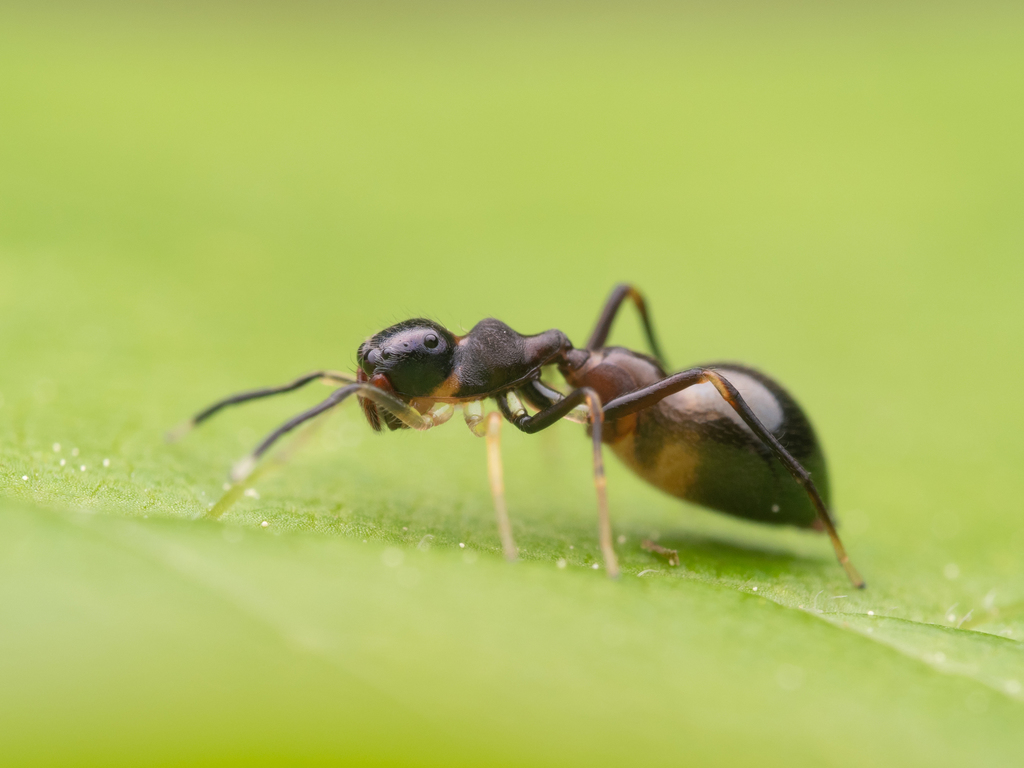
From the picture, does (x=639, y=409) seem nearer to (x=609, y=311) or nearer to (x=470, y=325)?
(x=609, y=311)

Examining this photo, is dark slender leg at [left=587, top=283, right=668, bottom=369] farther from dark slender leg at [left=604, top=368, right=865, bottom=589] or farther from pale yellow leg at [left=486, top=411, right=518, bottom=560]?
pale yellow leg at [left=486, top=411, right=518, bottom=560]

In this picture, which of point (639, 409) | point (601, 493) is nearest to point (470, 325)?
point (639, 409)

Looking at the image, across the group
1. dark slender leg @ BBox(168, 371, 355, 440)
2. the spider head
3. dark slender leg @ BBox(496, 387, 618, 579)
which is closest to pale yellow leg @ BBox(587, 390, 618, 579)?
dark slender leg @ BBox(496, 387, 618, 579)

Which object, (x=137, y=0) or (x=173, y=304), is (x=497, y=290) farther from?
(x=137, y=0)

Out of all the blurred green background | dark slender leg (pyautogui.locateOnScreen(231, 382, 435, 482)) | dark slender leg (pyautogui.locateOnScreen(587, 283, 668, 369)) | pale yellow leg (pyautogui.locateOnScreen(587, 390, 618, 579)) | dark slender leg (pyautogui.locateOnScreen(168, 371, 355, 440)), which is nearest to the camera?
the blurred green background

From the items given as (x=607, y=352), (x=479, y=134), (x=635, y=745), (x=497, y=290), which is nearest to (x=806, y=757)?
(x=635, y=745)

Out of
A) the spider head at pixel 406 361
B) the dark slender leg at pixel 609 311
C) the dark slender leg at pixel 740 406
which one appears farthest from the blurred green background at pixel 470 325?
the dark slender leg at pixel 609 311

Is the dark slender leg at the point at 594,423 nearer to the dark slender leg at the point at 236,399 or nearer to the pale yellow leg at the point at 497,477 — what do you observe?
the pale yellow leg at the point at 497,477
